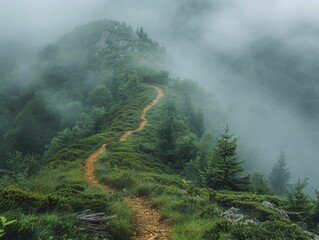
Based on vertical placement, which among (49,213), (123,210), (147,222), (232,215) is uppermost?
(232,215)

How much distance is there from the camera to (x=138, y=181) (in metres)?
16.8

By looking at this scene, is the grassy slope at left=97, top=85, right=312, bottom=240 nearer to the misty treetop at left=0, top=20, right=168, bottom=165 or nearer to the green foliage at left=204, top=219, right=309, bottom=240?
the green foliage at left=204, top=219, right=309, bottom=240

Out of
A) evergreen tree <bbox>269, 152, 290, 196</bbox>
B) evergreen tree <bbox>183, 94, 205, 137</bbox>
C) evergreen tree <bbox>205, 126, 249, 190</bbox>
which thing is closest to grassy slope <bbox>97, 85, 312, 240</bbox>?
evergreen tree <bbox>205, 126, 249, 190</bbox>

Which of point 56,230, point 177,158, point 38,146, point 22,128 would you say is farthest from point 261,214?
point 22,128

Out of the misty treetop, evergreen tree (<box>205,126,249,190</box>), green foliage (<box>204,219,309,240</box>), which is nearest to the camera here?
green foliage (<box>204,219,309,240</box>)

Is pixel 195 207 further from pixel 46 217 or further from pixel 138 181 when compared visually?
pixel 46 217

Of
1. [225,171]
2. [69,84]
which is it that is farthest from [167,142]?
[69,84]

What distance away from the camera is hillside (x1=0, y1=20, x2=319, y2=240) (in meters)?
8.26

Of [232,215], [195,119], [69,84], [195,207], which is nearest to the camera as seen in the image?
[232,215]

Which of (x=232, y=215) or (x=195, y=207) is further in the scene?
(x=195, y=207)

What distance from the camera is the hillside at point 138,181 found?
27.1 feet

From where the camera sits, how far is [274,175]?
9419cm

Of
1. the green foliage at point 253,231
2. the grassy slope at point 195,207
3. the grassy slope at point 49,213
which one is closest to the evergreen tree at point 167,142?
the grassy slope at point 195,207

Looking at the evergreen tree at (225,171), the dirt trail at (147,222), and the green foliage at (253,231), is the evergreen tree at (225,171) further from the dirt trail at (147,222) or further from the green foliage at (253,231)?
the green foliage at (253,231)
